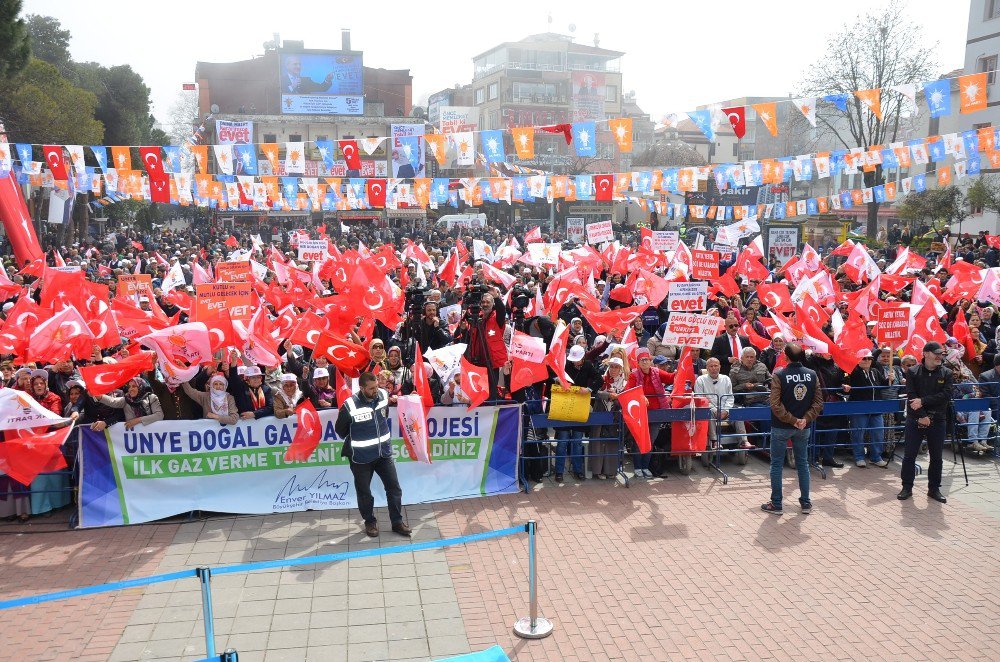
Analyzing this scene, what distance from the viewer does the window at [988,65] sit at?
38.7 m

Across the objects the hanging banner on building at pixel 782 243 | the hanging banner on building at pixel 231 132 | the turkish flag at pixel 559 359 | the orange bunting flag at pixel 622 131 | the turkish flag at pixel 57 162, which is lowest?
the turkish flag at pixel 559 359

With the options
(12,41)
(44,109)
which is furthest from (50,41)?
(12,41)

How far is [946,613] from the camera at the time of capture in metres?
6.46

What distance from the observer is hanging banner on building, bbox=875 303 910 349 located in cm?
1031

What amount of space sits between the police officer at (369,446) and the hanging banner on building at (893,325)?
252 inches

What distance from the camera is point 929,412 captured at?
888 cm

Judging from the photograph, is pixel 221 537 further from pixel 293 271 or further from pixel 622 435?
pixel 293 271

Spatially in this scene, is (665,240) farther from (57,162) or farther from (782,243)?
(57,162)

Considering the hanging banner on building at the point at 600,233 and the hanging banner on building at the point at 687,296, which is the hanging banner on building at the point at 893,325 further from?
the hanging banner on building at the point at 600,233

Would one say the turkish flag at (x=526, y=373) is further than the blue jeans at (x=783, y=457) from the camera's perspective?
Yes

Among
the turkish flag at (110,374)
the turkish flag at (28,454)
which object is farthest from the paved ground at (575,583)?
the turkish flag at (110,374)

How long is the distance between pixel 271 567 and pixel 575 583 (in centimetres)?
277

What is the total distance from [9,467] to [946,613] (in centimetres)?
834

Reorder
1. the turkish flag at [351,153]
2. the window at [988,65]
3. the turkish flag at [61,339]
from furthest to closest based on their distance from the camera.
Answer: the window at [988,65] → the turkish flag at [351,153] → the turkish flag at [61,339]
